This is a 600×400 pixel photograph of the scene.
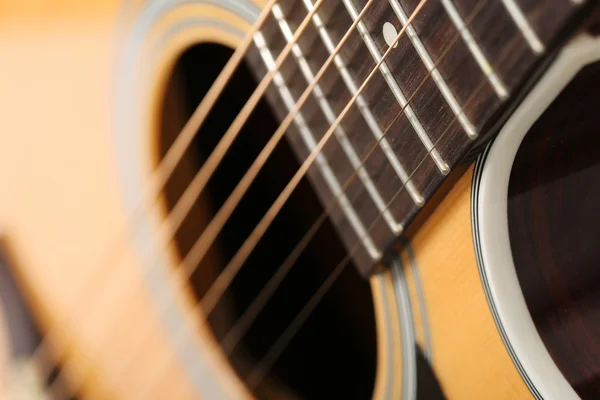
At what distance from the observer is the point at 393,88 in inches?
12.6

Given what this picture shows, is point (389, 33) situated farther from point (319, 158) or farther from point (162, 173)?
point (162, 173)

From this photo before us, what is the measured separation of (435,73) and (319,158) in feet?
0.34

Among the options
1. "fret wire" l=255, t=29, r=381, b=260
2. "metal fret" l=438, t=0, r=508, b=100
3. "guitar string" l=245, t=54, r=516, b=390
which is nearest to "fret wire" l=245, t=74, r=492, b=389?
"guitar string" l=245, t=54, r=516, b=390

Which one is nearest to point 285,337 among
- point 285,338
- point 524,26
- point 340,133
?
point 285,338

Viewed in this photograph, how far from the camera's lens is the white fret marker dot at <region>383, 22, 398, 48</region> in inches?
12.4

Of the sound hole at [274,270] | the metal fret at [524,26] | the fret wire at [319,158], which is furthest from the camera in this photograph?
the sound hole at [274,270]

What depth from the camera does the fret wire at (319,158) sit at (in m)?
0.37

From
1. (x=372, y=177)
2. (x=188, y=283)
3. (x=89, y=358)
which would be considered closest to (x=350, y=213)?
(x=372, y=177)

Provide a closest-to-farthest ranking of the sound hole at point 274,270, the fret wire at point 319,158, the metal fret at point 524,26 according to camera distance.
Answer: the metal fret at point 524,26 < the fret wire at point 319,158 < the sound hole at point 274,270

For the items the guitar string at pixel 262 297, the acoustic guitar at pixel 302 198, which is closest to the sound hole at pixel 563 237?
the acoustic guitar at pixel 302 198

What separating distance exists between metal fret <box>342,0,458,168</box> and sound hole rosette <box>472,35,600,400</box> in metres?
0.02

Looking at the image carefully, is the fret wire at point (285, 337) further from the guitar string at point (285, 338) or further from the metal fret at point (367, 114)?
the metal fret at point (367, 114)

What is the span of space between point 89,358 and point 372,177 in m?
0.32

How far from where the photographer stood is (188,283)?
19.1 inches
